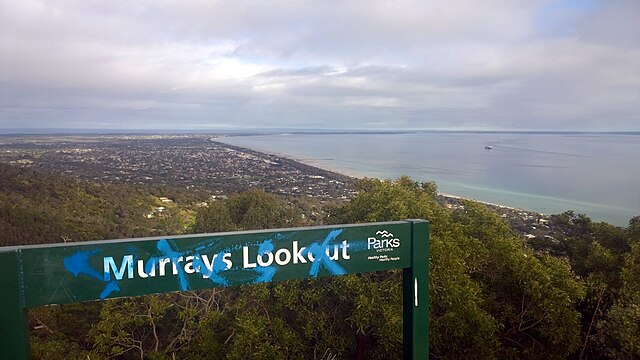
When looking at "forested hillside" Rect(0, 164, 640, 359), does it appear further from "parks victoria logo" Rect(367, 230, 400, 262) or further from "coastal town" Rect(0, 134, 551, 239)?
"coastal town" Rect(0, 134, 551, 239)

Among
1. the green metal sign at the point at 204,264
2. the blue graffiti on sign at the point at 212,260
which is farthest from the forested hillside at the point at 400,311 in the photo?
the blue graffiti on sign at the point at 212,260

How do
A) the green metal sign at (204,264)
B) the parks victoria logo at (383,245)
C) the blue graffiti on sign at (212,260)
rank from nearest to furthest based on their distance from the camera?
the green metal sign at (204,264), the blue graffiti on sign at (212,260), the parks victoria logo at (383,245)

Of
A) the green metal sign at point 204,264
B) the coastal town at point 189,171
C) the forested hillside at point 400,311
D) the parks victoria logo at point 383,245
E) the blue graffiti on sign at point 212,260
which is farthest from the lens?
the coastal town at point 189,171

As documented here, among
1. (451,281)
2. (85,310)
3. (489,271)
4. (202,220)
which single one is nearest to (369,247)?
(451,281)

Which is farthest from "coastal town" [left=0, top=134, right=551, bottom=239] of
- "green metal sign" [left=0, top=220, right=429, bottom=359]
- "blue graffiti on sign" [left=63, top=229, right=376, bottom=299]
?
"blue graffiti on sign" [left=63, top=229, right=376, bottom=299]

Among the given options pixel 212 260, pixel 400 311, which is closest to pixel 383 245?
pixel 212 260

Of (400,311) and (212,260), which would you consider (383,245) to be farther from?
(400,311)

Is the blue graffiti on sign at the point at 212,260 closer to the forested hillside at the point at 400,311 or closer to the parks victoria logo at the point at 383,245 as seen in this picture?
the parks victoria logo at the point at 383,245
